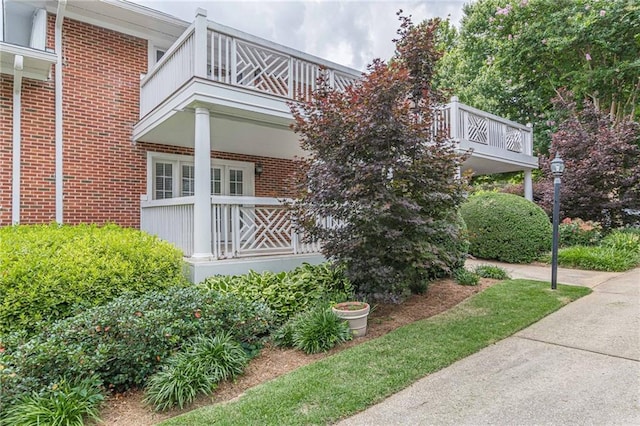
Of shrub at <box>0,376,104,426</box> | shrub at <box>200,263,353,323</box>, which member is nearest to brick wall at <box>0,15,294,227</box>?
shrub at <box>200,263,353,323</box>

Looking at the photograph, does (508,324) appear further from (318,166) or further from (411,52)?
(411,52)

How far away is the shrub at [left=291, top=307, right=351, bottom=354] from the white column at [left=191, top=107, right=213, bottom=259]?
7.15ft

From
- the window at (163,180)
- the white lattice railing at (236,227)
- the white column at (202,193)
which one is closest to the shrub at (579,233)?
the white lattice railing at (236,227)

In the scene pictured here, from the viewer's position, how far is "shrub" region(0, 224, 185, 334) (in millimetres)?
3887

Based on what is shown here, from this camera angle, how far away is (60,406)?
2852mm

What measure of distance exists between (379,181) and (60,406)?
13.5ft

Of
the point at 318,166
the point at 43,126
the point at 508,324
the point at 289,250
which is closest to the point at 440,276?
the point at 508,324

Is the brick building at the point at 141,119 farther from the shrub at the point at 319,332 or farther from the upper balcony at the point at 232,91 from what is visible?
the shrub at the point at 319,332

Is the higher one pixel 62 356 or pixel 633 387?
pixel 62 356

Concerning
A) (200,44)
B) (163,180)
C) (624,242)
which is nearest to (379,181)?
(200,44)

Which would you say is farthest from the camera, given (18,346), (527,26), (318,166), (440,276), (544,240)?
(527,26)

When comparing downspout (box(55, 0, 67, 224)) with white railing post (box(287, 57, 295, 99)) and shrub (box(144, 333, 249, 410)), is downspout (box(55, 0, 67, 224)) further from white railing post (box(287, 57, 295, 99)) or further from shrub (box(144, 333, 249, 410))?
shrub (box(144, 333, 249, 410))

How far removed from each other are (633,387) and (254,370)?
3.54 m

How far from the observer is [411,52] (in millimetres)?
5777
